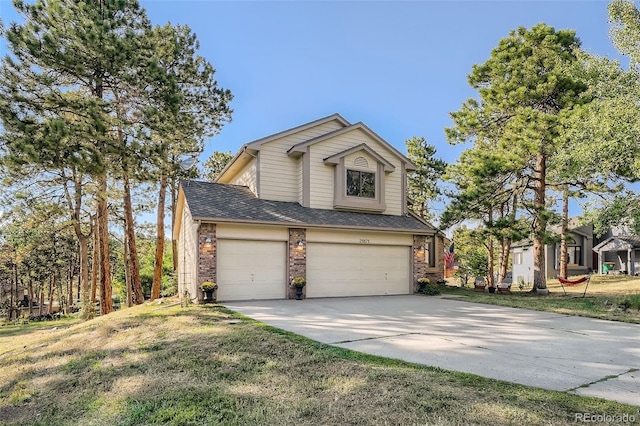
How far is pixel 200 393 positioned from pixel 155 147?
9.02 meters

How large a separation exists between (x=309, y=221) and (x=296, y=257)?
1.31 m

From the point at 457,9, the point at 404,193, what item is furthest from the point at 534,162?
the point at 457,9

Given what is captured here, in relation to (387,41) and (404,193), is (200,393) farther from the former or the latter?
(387,41)

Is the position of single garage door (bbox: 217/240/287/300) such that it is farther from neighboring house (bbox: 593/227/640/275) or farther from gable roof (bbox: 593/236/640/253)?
gable roof (bbox: 593/236/640/253)

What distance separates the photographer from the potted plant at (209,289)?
11.1 metres

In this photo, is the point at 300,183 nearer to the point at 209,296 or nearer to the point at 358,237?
the point at 358,237

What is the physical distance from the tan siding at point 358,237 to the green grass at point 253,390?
673 centimetres

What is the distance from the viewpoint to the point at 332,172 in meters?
14.9

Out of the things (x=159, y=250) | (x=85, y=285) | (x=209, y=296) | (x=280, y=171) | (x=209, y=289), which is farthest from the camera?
(x=85, y=285)

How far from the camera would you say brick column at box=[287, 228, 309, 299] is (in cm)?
1275

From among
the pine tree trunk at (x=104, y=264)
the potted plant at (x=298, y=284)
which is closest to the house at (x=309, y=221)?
the potted plant at (x=298, y=284)

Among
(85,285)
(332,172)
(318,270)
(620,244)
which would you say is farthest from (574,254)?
(85,285)

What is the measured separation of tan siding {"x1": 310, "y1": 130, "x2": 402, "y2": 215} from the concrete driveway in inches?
192

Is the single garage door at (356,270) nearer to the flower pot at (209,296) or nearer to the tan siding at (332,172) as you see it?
the tan siding at (332,172)
